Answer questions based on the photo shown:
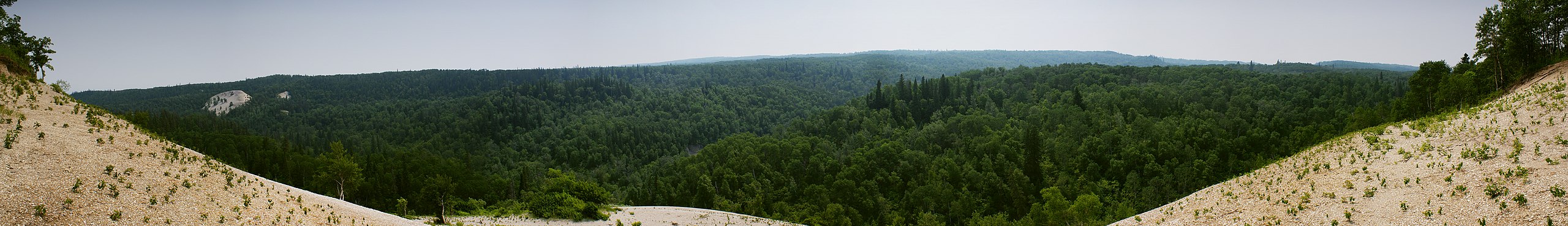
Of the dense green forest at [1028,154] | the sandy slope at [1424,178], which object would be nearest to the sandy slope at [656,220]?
the dense green forest at [1028,154]

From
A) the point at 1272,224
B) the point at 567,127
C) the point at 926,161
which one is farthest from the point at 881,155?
the point at 567,127

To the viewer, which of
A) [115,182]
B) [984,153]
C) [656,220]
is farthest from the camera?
[984,153]

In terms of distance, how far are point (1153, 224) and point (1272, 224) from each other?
5.75 meters

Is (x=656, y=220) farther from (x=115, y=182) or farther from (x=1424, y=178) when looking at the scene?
(x=1424, y=178)

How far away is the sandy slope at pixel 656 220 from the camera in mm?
41844

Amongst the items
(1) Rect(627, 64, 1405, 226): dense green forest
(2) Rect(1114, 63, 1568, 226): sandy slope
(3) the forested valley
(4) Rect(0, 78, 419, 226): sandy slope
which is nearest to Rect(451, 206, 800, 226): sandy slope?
→ (3) the forested valley

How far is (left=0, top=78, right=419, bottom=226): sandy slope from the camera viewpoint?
19969 mm

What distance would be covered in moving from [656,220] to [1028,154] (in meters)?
59.1

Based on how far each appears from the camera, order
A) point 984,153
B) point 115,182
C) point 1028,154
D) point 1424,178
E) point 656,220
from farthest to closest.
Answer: point 984,153, point 1028,154, point 656,220, point 1424,178, point 115,182

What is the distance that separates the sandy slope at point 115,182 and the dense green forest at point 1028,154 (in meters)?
49.8

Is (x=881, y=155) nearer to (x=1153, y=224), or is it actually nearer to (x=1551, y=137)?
(x=1153, y=224)

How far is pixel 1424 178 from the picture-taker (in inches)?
1003

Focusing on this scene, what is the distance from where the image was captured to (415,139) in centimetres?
17925

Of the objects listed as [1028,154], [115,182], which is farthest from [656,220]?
[1028,154]
